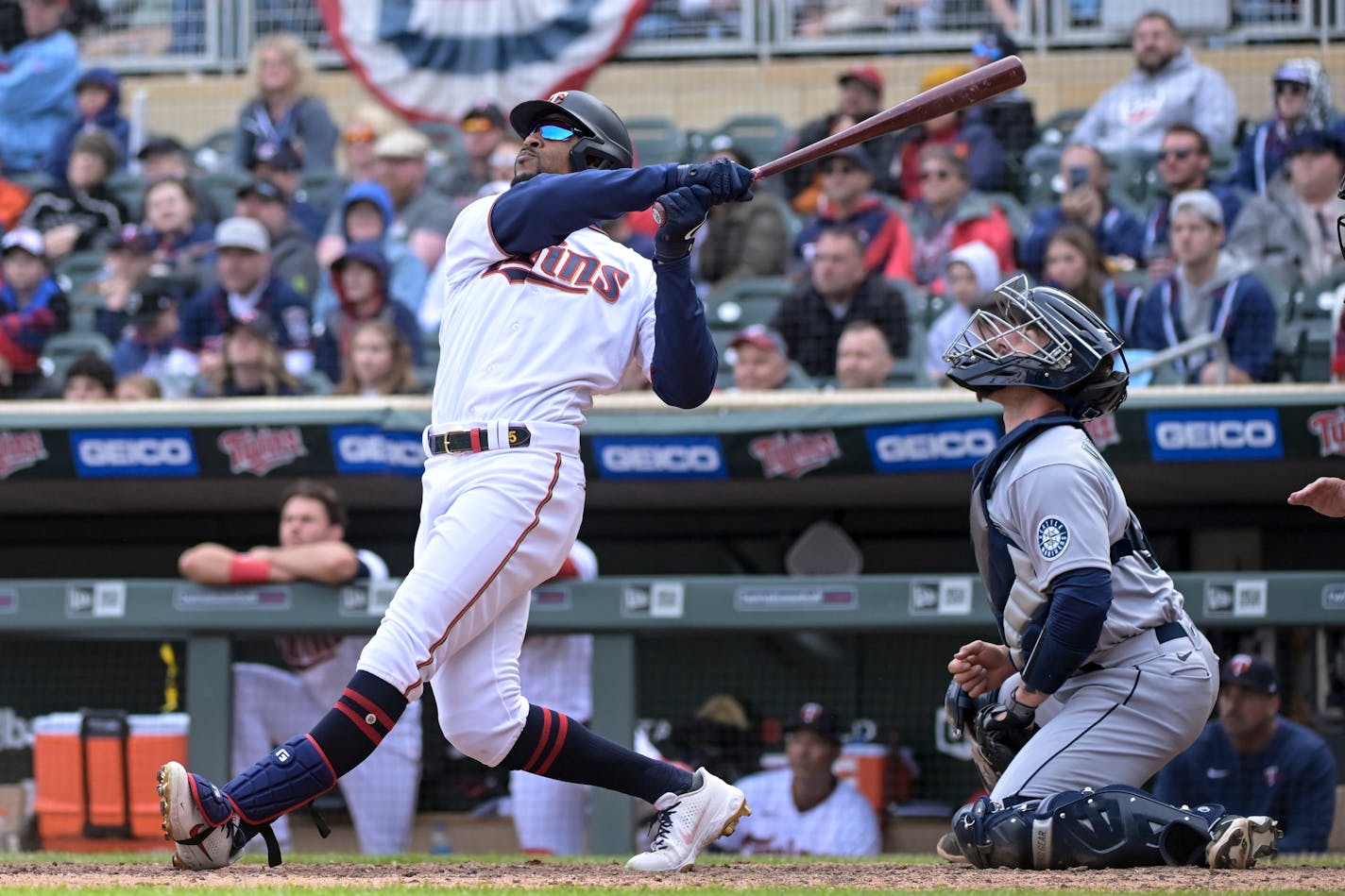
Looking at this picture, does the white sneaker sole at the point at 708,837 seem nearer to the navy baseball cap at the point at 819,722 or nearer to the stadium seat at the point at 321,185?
the navy baseball cap at the point at 819,722

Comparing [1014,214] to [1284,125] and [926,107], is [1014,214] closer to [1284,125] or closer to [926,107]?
[1284,125]

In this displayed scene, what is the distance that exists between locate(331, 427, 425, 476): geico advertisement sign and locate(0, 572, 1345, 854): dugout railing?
2.37 ft

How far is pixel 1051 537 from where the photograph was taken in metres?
3.40

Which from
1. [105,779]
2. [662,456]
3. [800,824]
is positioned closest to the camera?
[105,779]

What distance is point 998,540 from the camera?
11.7 ft

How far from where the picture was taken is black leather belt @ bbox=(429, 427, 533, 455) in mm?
3396

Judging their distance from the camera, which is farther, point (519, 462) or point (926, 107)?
point (926, 107)

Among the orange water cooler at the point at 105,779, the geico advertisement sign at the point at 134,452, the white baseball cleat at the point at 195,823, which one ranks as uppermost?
the geico advertisement sign at the point at 134,452

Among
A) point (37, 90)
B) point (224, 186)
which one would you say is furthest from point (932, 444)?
point (37, 90)

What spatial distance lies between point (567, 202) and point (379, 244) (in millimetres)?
4939

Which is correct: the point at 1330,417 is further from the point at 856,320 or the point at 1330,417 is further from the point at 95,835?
the point at 95,835

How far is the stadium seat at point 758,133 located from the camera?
905 cm

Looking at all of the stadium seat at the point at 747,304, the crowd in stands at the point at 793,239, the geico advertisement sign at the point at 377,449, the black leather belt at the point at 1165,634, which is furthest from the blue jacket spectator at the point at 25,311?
the black leather belt at the point at 1165,634

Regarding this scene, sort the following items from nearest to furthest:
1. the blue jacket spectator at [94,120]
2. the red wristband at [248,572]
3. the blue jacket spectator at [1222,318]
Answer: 1. the red wristband at [248,572]
2. the blue jacket spectator at [1222,318]
3. the blue jacket spectator at [94,120]
